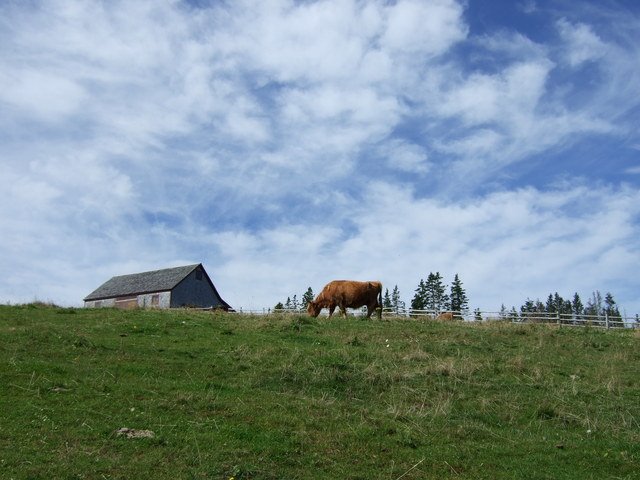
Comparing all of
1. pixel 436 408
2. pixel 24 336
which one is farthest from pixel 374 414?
pixel 24 336

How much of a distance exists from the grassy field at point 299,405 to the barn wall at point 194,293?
32030 mm

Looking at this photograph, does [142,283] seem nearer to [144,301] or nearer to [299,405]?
[144,301]

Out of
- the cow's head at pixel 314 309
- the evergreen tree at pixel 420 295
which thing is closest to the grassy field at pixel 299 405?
the cow's head at pixel 314 309

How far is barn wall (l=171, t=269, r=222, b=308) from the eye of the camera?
182 feet

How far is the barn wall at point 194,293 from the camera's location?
5544cm

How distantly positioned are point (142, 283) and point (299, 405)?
160 ft

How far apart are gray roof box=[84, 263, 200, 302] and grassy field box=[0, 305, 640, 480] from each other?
32944 mm

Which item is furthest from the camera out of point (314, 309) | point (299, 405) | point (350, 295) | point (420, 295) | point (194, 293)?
point (420, 295)

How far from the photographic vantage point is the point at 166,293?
5503 centimetres

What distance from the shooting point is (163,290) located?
181 ft

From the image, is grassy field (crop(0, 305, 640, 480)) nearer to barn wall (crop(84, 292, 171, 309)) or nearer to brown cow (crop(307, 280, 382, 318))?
brown cow (crop(307, 280, 382, 318))

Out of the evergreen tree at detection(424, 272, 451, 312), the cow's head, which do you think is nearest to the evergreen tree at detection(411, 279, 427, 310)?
the evergreen tree at detection(424, 272, 451, 312)

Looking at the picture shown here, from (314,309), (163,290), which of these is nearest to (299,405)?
(314,309)

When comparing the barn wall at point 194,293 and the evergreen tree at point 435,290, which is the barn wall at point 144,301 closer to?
the barn wall at point 194,293
